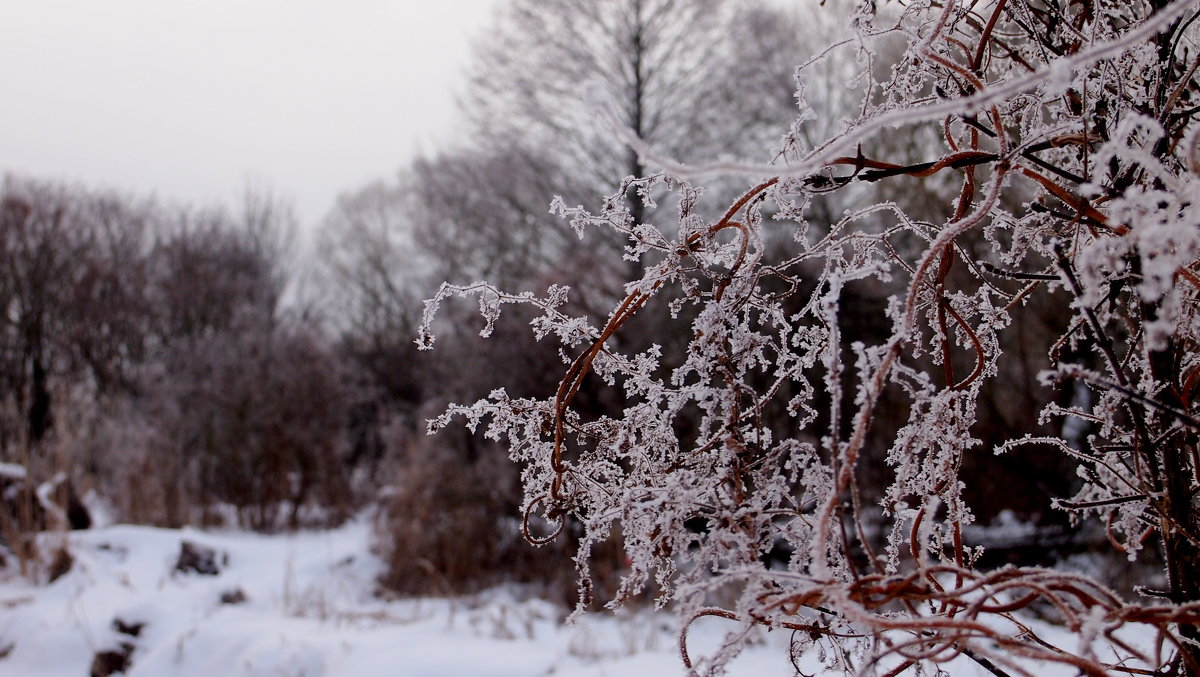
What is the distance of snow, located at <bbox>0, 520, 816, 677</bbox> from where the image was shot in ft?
12.4

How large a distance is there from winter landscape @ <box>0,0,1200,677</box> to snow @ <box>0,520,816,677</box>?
4cm

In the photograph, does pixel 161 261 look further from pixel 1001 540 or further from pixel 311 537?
pixel 1001 540

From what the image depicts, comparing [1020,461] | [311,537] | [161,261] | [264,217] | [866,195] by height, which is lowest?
[311,537]

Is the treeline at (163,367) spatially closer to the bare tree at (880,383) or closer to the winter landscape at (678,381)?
the winter landscape at (678,381)

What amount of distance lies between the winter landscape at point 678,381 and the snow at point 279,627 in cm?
4

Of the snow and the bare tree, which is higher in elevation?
the bare tree

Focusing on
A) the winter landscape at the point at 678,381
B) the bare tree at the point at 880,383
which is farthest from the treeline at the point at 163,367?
the bare tree at the point at 880,383

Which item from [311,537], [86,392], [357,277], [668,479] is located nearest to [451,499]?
[311,537]

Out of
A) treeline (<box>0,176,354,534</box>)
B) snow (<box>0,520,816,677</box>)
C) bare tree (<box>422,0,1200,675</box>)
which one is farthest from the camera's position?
treeline (<box>0,176,354,534</box>)

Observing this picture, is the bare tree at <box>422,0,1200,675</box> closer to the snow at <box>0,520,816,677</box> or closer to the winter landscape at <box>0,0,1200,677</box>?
the winter landscape at <box>0,0,1200,677</box>

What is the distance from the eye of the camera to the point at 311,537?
8.78m

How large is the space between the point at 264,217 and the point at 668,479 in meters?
20.9

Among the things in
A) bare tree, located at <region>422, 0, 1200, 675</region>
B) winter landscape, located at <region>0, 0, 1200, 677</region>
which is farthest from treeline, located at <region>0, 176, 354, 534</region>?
bare tree, located at <region>422, 0, 1200, 675</region>

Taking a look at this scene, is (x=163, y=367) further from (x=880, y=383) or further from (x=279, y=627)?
(x=880, y=383)
